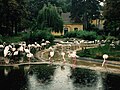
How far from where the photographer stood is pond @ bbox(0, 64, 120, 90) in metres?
19.6

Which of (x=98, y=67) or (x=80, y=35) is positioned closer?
(x=98, y=67)

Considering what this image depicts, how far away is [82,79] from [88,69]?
3907 mm

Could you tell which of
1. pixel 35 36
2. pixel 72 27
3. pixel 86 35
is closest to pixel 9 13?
pixel 35 36

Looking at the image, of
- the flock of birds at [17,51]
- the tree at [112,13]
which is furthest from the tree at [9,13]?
the tree at [112,13]

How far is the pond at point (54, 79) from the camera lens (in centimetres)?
1959

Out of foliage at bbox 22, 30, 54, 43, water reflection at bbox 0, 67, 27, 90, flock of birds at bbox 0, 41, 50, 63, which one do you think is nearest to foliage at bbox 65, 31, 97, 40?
foliage at bbox 22, 30, 54, 43

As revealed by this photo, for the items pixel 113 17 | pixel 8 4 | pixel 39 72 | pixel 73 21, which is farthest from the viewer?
pixel 73 21

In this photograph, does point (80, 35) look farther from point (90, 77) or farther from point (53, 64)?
point (90, 77)

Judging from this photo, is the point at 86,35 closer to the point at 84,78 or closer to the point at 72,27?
the point at 72,27

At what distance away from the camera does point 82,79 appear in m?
21.8

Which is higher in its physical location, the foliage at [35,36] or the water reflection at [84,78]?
the foliage at [35,36]

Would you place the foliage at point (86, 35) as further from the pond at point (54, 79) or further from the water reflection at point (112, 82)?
the water reflection at point (112, 82)

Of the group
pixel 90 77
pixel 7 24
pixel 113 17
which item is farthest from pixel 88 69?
pixel 7 24

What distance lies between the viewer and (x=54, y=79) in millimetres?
21562
